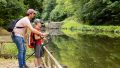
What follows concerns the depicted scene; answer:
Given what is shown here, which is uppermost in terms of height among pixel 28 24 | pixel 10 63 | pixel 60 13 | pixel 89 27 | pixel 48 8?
pixel 28 24

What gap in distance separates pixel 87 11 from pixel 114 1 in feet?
24.6

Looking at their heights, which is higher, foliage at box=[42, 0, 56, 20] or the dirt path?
the dirt path

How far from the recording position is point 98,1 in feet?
195

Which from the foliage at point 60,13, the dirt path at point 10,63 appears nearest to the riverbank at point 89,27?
the foliage at point 60,13

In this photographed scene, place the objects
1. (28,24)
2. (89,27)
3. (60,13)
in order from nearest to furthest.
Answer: (28,24) < (89,27) < (60,13)

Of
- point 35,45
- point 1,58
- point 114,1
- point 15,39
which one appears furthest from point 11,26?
point 114,1

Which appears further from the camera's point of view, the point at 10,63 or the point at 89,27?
the point at 89,27

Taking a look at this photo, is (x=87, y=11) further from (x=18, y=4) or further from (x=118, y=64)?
(x=118, y=64)

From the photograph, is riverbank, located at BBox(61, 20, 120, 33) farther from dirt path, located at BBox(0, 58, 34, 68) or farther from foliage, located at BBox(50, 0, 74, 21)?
dirt path, located at BBox(0, 58, 34, 68)

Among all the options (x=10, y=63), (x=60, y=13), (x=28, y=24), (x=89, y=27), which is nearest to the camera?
(x=28, y=24)

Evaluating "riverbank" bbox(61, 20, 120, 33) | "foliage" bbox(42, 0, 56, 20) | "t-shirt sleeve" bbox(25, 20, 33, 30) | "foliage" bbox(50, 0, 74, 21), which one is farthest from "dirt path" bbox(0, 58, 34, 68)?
"foliage" bbox(42, 0, 56, 20)

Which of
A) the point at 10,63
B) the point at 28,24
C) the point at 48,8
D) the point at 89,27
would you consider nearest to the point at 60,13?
the point at 48,8

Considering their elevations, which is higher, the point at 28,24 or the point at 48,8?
the point at 28,24

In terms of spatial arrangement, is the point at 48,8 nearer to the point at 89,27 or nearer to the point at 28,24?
the point at 89,27
